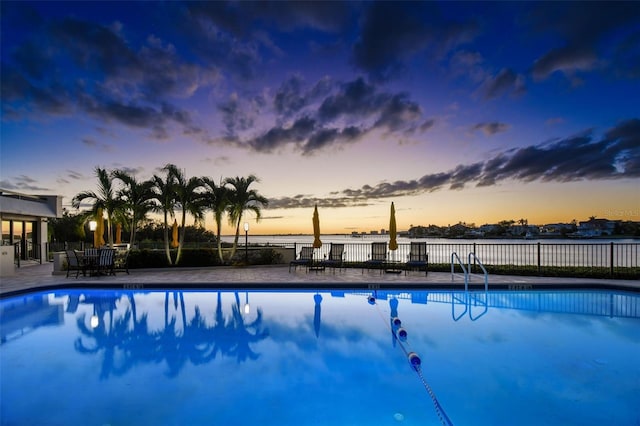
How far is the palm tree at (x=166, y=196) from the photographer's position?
41.4ft

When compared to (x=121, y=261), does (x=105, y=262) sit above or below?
above

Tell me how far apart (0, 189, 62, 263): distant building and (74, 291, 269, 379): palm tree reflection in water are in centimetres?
1197

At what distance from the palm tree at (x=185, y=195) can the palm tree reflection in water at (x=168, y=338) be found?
5290 millimetres

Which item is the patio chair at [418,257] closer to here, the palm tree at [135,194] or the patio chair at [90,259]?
the palm tree at [135,194]

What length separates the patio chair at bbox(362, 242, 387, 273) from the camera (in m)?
12.1

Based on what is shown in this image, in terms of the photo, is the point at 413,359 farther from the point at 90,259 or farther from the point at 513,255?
the point at 513,255

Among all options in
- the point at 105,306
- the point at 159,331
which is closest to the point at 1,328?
the point at 105,306

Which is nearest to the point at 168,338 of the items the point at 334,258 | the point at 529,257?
the point at 334,258

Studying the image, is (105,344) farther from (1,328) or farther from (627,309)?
(627,309)

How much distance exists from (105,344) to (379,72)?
34.3 feet

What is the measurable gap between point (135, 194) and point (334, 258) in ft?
26.7

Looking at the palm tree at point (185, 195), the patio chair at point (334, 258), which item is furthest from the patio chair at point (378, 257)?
the palm tree at point (185, 195)

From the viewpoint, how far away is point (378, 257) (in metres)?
12.4

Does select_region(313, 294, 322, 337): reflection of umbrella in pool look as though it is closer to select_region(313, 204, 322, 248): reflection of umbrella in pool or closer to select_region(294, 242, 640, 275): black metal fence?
select_region(294, 242, 640, 275): black metal fence
